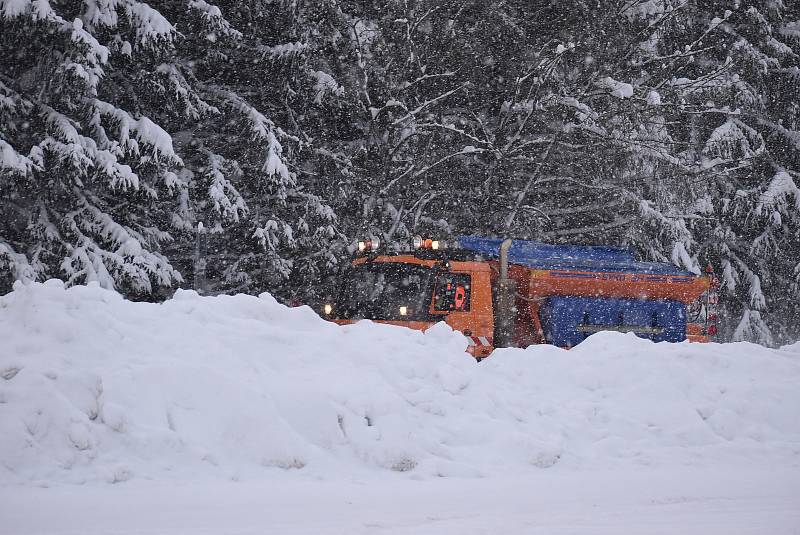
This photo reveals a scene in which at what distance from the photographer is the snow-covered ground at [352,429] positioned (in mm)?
5230

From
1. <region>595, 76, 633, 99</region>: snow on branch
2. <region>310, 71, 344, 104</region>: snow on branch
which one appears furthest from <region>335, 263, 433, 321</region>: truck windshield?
<region>595, 76, 633, 99</region>: snow on branch

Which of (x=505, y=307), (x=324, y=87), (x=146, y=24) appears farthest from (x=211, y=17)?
(x=505, y=307)

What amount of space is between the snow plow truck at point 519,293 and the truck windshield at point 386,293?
0.01m

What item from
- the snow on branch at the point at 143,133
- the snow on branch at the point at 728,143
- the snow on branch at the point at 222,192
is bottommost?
the snow on branch at the point at 222,192

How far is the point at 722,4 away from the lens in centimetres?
2659

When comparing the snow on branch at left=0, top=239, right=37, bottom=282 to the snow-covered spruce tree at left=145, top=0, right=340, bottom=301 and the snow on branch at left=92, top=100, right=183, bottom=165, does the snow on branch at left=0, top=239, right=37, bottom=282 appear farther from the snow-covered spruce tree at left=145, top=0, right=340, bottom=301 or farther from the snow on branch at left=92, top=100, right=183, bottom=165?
the snow-covered spruce tree at left=145, top=0, right=340, bottom=301

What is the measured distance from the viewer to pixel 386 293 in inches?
444

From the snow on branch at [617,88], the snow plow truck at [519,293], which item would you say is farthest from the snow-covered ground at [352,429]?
the snow on branch at [617,88]

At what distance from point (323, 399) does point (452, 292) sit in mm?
4703

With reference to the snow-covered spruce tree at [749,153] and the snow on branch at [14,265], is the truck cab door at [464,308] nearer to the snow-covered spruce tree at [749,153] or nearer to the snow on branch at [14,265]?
the snow on branch at [14,265]

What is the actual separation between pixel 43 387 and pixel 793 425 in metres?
6.60

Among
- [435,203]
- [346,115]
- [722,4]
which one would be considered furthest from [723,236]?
[346,115]

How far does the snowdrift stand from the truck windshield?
5.50ft

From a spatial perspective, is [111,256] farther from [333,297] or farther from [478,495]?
[478,495]
